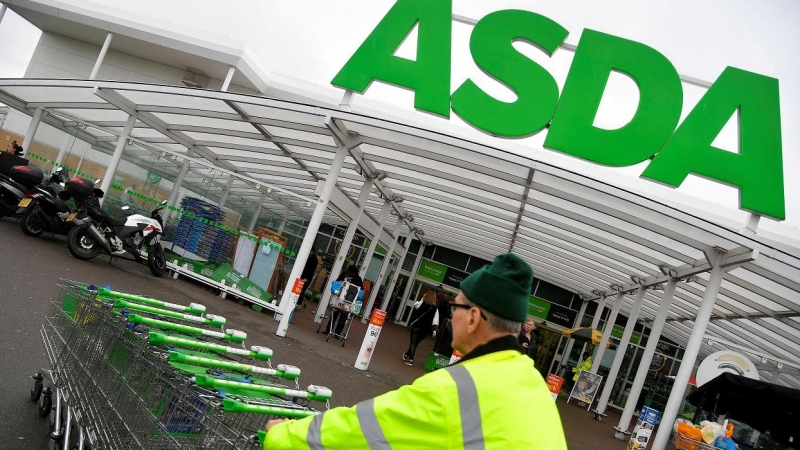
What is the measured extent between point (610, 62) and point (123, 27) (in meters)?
17.5

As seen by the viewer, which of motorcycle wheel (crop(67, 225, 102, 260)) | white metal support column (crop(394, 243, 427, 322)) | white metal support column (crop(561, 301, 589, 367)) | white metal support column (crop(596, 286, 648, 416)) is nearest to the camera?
motorcycle wheel (crop(67, 225, 102, 260))

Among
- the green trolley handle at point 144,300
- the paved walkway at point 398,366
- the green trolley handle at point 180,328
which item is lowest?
the paved walkway at point 398,366

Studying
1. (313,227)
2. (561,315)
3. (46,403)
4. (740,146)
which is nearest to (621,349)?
(740,146)

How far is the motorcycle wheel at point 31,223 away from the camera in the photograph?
1287 cm

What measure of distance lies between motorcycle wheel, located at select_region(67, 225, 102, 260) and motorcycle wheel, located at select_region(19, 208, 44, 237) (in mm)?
1161

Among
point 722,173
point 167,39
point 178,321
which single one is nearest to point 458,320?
point 178,321

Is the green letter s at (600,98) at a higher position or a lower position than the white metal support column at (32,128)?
higher

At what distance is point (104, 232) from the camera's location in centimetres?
1274

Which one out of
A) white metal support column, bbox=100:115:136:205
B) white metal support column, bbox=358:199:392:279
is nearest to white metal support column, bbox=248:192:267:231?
white metal support column, bbox=358:199:392:279

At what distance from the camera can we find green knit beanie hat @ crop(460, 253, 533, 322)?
2.09 m

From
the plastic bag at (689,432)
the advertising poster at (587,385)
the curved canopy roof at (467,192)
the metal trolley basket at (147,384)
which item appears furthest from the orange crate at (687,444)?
the advertising poster at (587,385)

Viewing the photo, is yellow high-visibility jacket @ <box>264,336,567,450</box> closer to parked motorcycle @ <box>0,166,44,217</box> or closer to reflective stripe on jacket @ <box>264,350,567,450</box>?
reflective stripe on jacket @ <box>264,350,567,450</box>

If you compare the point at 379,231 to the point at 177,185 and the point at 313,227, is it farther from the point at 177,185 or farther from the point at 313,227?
the point at 313,227

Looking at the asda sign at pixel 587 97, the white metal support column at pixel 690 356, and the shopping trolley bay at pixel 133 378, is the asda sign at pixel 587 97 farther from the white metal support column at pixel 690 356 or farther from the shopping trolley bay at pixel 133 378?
the shopping trolley bay at pixel 133 378
